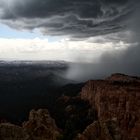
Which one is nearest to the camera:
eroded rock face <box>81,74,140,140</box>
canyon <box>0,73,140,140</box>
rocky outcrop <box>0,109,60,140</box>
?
rocky outcrop <box>0,109,60,140</box>

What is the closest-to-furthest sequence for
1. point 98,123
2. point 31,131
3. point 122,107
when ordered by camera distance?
point 98,123, point 31,131, point 122,107

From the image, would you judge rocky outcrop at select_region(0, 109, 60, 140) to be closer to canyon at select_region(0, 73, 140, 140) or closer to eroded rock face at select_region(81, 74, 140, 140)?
canyon at select_region(0, 73, 140, 140)

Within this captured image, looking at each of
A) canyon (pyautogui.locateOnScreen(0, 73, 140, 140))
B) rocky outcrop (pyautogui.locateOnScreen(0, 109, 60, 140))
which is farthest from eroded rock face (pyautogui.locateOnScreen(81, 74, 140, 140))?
rocky outcrop (pyautogui.locateOnScreen(0, 109, 60, 140))

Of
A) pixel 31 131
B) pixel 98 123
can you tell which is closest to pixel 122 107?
pixel 31 131

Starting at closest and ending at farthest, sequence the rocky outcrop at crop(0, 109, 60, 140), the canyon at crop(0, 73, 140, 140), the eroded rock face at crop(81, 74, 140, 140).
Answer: the rocky outcrop at crop(0, 109, 60, 140), the canyon at crop(0, 73, 140, 140), the eroded rock face at crop(81, 74, 140, 140)

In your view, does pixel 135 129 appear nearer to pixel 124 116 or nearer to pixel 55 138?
pixel 124 116

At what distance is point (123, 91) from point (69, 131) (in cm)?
10075

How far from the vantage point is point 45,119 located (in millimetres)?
80562

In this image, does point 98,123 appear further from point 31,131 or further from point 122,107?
point 122,107

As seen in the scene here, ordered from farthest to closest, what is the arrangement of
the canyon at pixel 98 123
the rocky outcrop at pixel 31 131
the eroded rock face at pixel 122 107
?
the eroded rock face at pixel 122 107
the canyon at pixel 98 123
the rocky outcrop at pixel 31 131

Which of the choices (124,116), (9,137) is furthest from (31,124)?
(124,116)

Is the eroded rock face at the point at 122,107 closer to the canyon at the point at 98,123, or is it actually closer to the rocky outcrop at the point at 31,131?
the canyon at the point at 98,123

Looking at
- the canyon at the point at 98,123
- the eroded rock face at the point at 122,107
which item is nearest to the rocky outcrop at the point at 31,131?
the canyon at the point at 98,123

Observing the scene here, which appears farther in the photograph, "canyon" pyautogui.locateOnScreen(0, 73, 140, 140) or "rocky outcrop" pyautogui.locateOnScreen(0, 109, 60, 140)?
"canyon" pyautogui.locateOnScreen(0, 73, 140, 140)
